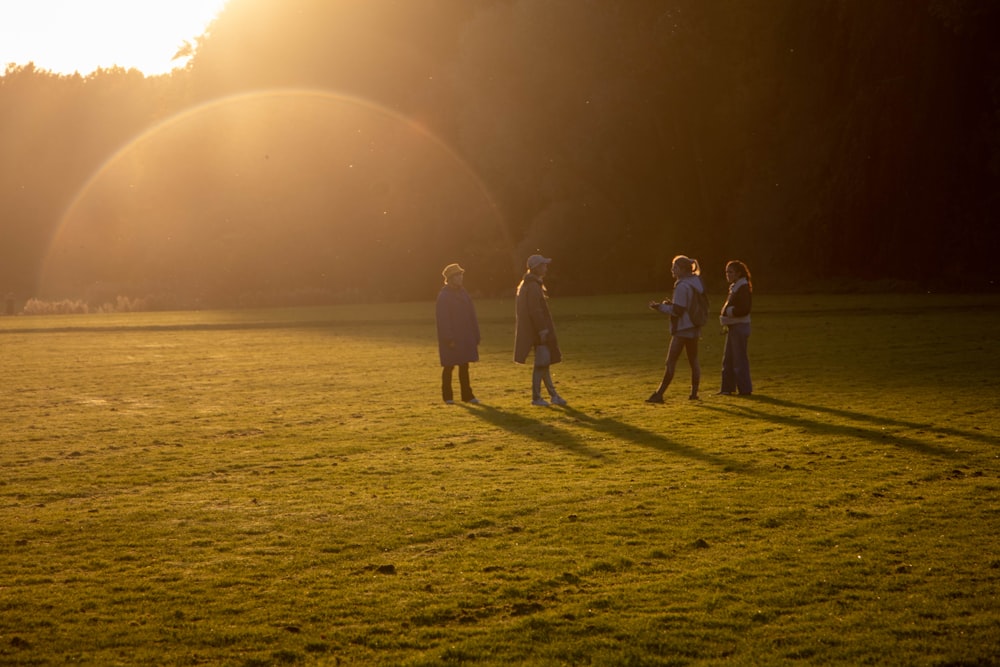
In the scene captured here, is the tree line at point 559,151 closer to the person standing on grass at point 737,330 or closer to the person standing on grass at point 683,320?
the person standing on grass at point 737,330

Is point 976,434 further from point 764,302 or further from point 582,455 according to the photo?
point 764,302

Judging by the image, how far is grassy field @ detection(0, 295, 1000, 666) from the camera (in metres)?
6.28

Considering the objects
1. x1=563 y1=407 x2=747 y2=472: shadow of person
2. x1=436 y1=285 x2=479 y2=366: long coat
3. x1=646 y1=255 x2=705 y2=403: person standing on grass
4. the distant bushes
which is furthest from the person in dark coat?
the distant bushes

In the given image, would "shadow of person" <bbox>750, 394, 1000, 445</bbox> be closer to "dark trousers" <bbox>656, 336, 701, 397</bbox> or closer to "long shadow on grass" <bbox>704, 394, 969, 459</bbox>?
"long shadow on grass" <bbox>704, 394, 969, 459</bbox>

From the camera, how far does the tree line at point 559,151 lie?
42.5 m

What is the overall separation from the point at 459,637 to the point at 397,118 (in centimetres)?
5802

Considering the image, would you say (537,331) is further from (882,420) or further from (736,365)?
(882,420)

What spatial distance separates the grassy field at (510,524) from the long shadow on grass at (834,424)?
0.29ft

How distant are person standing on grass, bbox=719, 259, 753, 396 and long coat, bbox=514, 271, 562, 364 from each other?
98.5 inches

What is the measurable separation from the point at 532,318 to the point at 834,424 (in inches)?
188

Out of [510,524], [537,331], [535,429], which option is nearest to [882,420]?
[535,429]

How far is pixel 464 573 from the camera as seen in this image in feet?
24.9

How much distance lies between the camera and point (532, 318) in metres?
17.2

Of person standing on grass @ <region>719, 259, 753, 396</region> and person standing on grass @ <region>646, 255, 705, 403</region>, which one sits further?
person standing on grass @ <region>719, 259, 753, 396</region>
